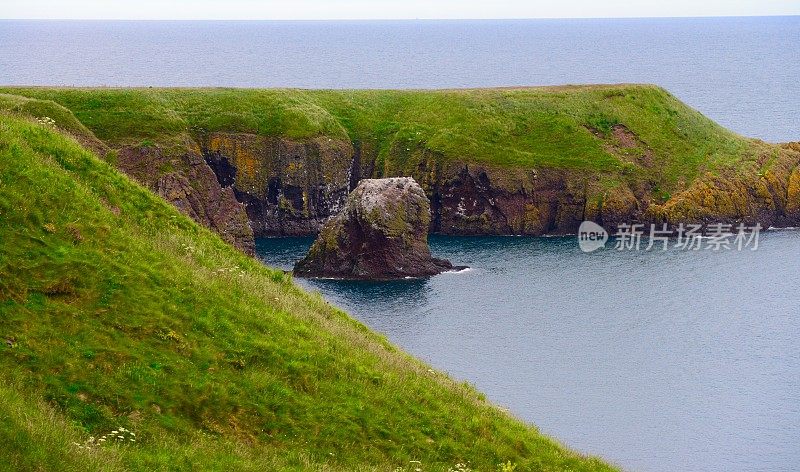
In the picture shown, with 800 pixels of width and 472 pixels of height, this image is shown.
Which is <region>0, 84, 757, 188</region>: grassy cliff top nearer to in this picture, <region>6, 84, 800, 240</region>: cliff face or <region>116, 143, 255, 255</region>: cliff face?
<region>6, 84, 800, 240</region>: cliff face

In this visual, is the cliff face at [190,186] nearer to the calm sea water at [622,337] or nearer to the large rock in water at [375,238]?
the large rock in water at [375,238]

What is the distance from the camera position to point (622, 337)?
84438 mm

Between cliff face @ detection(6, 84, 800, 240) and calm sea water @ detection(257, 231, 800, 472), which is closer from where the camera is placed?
calm sea water @ detection(257, 231, 800, 472)

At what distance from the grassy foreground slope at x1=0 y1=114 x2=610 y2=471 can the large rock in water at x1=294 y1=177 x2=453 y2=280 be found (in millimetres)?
51720

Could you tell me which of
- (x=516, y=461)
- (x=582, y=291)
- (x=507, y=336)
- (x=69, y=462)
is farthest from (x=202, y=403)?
(x=582, y=291)

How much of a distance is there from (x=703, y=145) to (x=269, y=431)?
108541 millimetres

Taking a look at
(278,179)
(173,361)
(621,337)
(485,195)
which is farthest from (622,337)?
(173,361)

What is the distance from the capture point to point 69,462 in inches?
1101

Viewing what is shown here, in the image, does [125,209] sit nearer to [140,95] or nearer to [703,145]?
[140,95]

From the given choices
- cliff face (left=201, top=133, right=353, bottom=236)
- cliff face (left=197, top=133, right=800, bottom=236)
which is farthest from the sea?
cliff face (left=201, top=133, right=353, bottom=236)

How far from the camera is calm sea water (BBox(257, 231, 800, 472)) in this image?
65.0 meters

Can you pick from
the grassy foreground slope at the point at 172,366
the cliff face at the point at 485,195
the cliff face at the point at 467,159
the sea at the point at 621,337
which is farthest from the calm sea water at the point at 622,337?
the grassy foreground slope at the point at 172,366

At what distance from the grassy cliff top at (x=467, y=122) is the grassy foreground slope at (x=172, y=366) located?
73017 millimetres

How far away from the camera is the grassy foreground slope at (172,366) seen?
31781 mm
